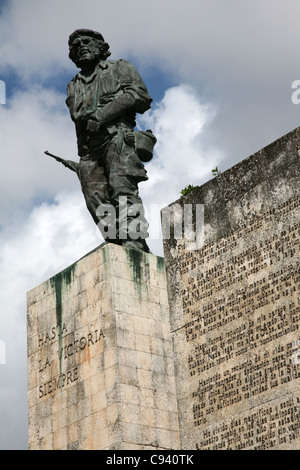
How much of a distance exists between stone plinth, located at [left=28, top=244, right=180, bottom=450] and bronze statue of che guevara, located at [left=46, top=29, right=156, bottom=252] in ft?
2.80

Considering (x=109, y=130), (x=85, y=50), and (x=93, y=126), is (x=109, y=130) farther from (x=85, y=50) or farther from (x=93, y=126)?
(x=85, y=50)

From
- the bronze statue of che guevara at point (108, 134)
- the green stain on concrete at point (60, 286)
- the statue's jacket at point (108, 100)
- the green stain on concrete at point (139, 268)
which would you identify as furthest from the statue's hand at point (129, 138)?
the green stain on concrete at point (60, 286)

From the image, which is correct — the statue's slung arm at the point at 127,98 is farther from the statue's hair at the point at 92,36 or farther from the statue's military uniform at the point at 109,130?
the statue's hair at the point at 92,36

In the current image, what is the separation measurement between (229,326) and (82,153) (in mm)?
4505

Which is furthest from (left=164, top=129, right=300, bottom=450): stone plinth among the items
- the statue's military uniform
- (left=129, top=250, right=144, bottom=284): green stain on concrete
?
the statue's military uniform

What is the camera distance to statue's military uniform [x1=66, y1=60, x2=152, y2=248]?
15.8 metres

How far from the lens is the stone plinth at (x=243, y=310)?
12.9m

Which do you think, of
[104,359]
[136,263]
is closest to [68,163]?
[136,263]

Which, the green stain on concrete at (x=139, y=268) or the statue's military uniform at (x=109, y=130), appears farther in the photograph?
the statue's military uniform at (x=109, y=130)

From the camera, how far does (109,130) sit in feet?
52.3

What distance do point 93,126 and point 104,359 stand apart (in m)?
4.13

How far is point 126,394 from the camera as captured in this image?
1381 centimetres

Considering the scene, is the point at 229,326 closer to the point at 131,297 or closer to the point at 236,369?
the point at 236,369

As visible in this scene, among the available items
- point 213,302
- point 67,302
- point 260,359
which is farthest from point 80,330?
point 260,359
